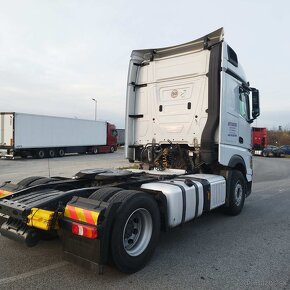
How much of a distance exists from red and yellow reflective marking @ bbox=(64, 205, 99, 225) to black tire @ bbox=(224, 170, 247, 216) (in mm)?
3838

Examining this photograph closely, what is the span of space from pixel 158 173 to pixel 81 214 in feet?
9.43

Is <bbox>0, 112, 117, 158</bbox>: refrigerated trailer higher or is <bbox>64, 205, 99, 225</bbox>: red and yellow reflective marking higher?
<bbox>0, 112, 117, 158</bbox>: refrigerated trailer

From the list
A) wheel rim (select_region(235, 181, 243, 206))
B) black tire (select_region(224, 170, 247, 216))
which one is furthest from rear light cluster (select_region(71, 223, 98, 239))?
wheel rim (select_region(235, 181, 243, 206))

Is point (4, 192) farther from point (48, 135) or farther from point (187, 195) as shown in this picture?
point (48, 135)

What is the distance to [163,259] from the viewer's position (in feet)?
14.3

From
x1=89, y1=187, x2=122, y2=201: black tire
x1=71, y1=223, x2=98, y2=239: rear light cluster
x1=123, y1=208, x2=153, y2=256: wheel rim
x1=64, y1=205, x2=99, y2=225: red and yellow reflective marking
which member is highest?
x1=89, y1=187, x2=122, y2=201: black tire

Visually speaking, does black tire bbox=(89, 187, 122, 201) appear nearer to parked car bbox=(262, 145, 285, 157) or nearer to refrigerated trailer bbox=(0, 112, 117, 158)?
refrigerated trailer bbox=(0, 112, 117, 158)

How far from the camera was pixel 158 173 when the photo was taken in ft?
20.7

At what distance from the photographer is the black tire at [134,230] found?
12.0 ft

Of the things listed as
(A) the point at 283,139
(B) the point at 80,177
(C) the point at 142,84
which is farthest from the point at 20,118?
(A) the point at 283,139

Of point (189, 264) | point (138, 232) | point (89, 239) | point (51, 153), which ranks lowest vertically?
point (189, 264)

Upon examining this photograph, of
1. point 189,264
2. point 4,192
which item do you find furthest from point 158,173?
point 4,192

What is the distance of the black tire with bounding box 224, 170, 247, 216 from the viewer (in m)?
6.68

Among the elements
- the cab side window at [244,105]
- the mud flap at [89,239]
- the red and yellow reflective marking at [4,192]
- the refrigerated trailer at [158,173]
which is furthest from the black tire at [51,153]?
the mud flap at [89,239]
